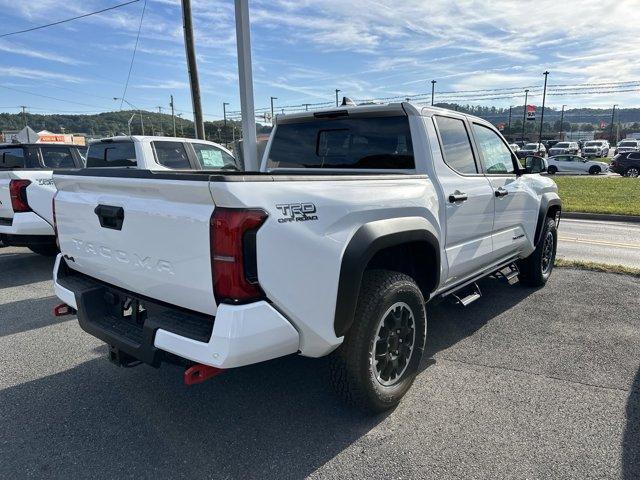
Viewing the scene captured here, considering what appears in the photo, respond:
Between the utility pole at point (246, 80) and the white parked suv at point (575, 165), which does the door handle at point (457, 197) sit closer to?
the utility pole at point (246, 80)

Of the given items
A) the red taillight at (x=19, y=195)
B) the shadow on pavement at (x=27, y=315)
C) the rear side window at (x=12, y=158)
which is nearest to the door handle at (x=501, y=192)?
the shadow on pavement at (x=27, y=315)

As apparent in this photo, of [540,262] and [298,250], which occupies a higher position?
[298,250]

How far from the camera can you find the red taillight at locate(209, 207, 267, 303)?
6.77ft

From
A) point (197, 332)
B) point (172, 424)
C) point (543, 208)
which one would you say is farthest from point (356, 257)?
point (543, 208)

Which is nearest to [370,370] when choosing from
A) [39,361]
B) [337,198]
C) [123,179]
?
[337,198]

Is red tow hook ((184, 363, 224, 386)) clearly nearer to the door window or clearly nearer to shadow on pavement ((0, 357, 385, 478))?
shadow on pavement ((0, 357, 385, 478))

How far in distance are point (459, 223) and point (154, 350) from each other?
2470mm

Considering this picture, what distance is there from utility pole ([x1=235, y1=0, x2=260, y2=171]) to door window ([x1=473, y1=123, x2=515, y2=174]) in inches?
107

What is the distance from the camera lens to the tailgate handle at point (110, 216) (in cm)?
253

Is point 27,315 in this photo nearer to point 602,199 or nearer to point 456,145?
point 456,145

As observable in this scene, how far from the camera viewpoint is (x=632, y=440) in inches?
104

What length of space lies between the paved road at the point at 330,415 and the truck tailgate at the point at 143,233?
35.2 inches

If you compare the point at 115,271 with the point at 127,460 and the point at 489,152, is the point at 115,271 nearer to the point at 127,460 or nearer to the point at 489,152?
the point at 127,460

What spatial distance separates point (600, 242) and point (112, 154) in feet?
30.8
